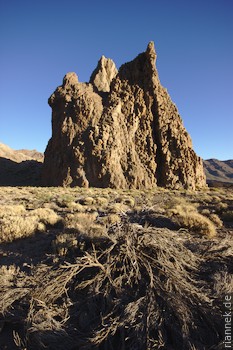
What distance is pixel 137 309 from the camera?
3990mm

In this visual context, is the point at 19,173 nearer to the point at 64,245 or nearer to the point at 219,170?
the point at 64,245

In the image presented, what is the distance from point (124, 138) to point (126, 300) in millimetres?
30795

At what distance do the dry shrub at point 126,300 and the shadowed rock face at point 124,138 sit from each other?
2517 cm

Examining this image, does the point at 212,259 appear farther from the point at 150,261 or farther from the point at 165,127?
the point at 165,127

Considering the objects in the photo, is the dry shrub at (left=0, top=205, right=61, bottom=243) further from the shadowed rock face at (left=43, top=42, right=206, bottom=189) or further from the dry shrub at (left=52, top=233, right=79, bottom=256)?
the shadowed rock face at (left=43, top=42, right=206, bottom=189)

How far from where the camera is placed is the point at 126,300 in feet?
14.2

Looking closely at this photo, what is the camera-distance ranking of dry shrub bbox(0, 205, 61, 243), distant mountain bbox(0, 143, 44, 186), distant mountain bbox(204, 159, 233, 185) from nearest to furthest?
dry shrub bbox(0, 205, 61, 243) < distant mountain bbox(0, 143, 44, 186) < distant mountain bbox(204, 159, 233, 185)

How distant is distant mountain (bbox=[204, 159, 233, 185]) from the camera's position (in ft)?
455

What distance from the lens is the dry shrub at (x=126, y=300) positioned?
12.1 ft

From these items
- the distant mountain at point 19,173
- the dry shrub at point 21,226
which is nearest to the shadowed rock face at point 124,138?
the distant mountain at point 19,173

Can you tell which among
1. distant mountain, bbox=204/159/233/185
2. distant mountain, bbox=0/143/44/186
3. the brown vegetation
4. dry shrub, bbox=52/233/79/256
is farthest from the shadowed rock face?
distant mountain, bbox=204/159/233/185

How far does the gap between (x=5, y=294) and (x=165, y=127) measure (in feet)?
108

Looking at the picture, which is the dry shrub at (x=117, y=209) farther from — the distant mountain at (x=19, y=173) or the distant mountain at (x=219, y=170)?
the distant mountain at (x=219, y=170)

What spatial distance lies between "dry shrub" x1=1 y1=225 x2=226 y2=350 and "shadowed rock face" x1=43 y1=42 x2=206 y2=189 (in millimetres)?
25166
